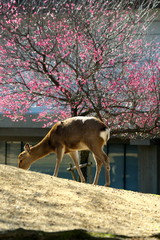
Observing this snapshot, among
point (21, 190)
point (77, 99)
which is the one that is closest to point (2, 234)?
point (21, 190)

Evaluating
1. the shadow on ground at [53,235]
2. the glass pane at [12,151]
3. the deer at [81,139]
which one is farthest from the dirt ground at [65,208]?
the glass pane at [12,151]

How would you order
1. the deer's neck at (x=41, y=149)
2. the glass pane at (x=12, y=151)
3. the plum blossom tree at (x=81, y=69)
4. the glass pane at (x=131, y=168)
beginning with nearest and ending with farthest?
the deer's neck at (x=41, y=149) < the plum blossom tree at (x=81, y=69) < the glass pane at (x=131, y=168) < the glass pane at (x=12, y=151)

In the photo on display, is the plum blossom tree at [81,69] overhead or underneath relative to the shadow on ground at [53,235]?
overhead

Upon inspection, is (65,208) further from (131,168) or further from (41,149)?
(131,168)

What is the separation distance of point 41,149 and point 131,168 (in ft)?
47.3

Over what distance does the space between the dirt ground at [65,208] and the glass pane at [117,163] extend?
60.6ft

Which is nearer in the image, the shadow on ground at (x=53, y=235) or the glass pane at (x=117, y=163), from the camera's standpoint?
the shadow on ground at (x=53, y=235)

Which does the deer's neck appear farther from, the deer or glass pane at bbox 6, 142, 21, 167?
glass pane at bbox 6, 142, 21, 167

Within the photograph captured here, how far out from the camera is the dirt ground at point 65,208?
5.91 meters

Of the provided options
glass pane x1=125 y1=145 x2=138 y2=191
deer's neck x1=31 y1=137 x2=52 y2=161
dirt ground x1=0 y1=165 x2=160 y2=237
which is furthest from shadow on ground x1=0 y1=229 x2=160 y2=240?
glass pane x1=125 y1=145 x2=138 y2=191

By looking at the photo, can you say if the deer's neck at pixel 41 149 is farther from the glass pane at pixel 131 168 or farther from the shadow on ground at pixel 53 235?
the glass pane at pixel 131 168

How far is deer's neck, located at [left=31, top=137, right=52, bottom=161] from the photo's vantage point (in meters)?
14.0

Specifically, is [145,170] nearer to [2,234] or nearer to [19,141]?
[19,141]

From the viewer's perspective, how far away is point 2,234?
519 centimetres
